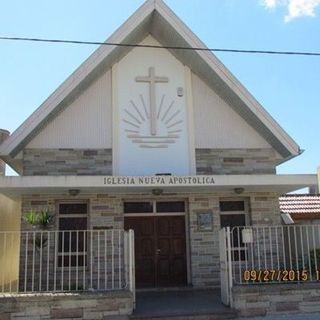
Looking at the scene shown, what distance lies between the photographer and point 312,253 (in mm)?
13719

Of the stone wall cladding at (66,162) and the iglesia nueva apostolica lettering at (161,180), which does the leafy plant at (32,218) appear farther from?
the iglesia nueva apostolica lettering at (161,180)

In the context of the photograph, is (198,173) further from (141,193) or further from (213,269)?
(213,269)

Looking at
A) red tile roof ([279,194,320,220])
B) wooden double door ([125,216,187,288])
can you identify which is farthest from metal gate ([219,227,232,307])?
red tile roof ([279,194,320,220])

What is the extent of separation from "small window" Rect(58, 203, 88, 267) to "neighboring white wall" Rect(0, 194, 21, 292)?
1543 mm

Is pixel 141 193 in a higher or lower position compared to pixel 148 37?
lower

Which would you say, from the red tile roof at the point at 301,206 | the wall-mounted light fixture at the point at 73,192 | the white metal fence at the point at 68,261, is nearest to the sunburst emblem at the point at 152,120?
the wall-mounted light fixture at the point at 73,192

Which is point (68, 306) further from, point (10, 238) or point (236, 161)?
point (236, 161)

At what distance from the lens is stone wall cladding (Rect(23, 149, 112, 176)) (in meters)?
13.9

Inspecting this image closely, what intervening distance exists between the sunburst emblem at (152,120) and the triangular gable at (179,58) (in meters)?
1.08

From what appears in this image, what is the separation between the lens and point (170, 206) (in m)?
14.6

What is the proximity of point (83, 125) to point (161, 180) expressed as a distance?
2.93 metres

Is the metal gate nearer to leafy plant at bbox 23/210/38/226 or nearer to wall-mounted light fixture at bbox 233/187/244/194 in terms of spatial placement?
wall-mounted light fixture at bbox 233/187/244/194

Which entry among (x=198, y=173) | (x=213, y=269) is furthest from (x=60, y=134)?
(x=213, y=269)

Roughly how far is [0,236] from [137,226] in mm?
Answer: 4487
